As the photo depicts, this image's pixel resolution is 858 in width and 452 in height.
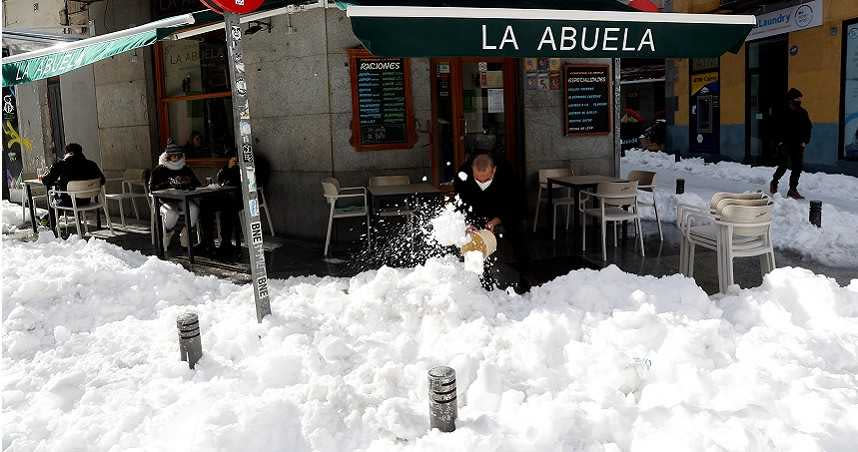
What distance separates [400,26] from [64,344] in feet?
11.1

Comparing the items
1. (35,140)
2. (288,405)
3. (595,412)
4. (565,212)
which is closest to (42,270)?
(288,405)

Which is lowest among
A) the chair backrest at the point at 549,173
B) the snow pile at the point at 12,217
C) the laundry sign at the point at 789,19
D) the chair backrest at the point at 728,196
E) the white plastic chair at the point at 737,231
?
the snow pile at the point at 12,217

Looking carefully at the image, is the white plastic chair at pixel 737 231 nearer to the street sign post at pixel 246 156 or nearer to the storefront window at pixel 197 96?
the street sign post at pixel 246 156

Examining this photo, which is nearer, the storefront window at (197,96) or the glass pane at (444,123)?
the glass pane at (444,123)

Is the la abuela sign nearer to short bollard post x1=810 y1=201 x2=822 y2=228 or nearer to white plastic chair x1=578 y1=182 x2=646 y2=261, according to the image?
white plastic chair x1=578 y1=182 x2=646 y2=261

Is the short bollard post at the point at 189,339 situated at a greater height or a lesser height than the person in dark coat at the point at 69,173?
lesser

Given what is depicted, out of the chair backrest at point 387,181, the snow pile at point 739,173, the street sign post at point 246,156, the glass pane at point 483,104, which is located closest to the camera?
the street sign post at point 246,156

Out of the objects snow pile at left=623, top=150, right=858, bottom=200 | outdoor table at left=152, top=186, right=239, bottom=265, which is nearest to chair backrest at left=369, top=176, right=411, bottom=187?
outdoor table at left=152, top=186, right=239, bottom=265

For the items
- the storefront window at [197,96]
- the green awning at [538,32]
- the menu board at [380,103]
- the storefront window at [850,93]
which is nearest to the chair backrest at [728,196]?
the green awning at [538,32]

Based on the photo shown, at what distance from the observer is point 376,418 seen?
12.3 ft

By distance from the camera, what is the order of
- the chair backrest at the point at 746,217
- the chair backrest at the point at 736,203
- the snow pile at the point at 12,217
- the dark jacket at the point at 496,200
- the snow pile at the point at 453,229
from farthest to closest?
the snow pile at the point at 12,217
the dark jacket at the point at 496,200
the snow pile at the point at 453,229
the chair backrest at the point at 736,203
the chair backrest at the point at 746,217

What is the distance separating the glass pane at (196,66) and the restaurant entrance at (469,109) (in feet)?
11.8

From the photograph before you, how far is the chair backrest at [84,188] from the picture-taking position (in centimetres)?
1022

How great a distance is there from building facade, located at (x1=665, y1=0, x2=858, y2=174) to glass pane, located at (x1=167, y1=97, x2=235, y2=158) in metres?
9.61
